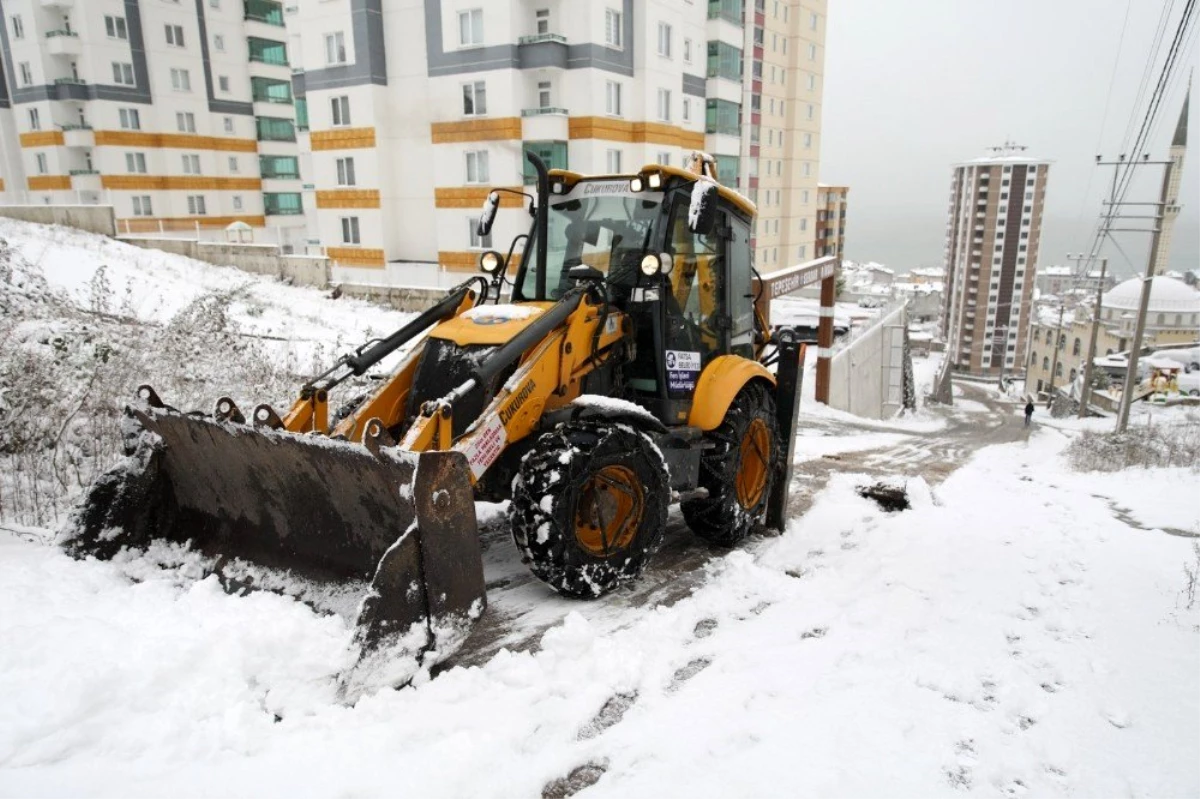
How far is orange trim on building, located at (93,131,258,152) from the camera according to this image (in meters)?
30.5

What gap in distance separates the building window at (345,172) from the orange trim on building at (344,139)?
1.38 ft

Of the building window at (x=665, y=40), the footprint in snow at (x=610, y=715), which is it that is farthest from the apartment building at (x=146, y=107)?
the footprint in snow at (x=610, y=715)

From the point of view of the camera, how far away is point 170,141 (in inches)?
1260

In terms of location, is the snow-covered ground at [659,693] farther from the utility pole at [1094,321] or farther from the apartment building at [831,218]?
the apartment building at [831,218]

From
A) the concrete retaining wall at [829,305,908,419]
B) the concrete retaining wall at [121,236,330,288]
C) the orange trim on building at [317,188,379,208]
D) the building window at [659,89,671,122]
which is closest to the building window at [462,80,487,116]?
the orange trim on building at [317,188,379,208]

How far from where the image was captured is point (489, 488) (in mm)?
4559

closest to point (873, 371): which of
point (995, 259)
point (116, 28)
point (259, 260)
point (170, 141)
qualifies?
point (259, 260)

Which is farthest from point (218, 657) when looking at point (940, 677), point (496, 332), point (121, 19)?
point (121, 19)

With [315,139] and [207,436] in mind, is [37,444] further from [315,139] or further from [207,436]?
[315,139]

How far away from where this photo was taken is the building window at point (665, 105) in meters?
25.7

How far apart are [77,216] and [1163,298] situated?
93.6 m

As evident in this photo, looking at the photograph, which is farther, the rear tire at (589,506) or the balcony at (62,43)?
the balcony at (62,43)

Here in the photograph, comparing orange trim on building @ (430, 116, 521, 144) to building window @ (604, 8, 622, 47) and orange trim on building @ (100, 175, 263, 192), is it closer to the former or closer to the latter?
building window @ (604, 8, 622, 47)

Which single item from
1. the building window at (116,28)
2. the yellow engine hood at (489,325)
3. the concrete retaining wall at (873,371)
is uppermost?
the building window at (116,28)
